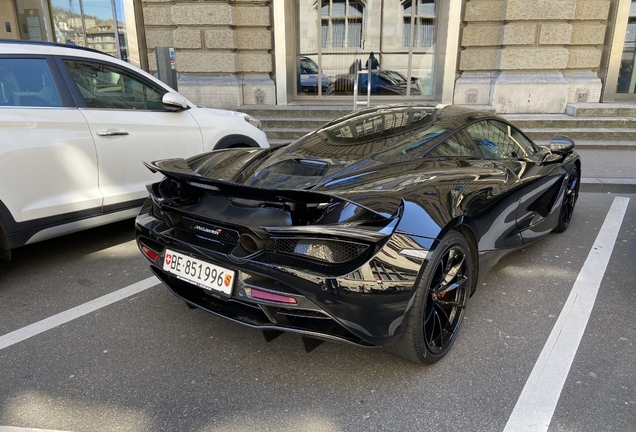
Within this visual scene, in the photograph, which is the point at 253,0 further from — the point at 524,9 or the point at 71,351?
the point at 71,351

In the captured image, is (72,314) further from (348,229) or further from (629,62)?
(629,62)

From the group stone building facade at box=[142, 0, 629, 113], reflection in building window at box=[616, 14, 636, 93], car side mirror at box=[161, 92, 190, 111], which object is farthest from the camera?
reflection in building window at box=[616, 14, 636, 93]

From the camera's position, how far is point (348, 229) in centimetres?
197

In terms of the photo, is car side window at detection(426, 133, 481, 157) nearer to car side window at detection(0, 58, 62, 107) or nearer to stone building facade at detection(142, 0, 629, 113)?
car side window at detection(0, 58, 62, 107)

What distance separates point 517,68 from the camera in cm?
911

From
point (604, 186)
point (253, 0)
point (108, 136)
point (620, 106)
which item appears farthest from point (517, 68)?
point (108, 136)

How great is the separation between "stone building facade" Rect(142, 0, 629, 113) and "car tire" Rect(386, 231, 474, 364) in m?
7.77

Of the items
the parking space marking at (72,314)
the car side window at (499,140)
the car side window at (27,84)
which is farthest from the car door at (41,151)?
the car side window at (499,140)

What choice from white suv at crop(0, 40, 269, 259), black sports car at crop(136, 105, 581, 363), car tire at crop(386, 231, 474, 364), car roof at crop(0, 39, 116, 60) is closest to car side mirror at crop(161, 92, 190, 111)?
white suv at crop(0, 40, 269, 259)

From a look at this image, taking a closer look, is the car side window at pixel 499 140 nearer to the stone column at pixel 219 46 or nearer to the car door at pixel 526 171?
the car door at pixel 526 171

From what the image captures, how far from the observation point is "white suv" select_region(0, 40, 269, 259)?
3291 millimetres

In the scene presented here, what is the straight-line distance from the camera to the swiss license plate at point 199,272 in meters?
2.19

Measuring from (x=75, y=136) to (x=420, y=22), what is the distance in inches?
355

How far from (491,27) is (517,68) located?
1.01 m
